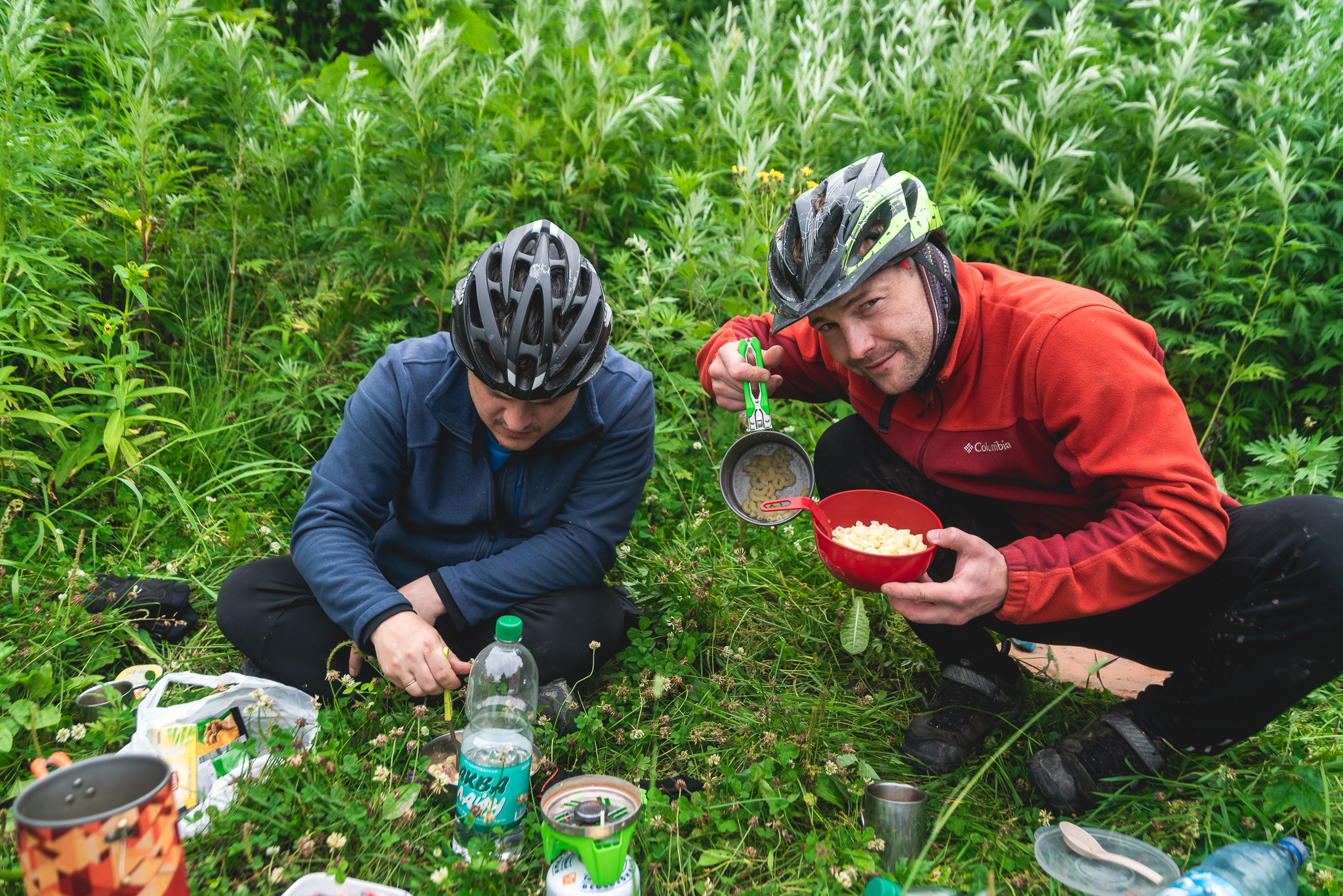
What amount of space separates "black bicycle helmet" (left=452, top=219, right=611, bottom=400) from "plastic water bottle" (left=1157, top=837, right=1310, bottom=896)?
6.82 feet

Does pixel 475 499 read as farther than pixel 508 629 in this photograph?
Yes

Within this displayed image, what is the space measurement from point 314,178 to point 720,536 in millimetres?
3235

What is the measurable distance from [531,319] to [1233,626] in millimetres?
2212

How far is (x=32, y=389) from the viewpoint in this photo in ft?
10.1

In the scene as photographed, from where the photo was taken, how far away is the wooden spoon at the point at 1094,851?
2082 millimetres

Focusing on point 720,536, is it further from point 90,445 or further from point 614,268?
point 90,445

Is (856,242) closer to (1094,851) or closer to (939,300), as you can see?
(939,300)

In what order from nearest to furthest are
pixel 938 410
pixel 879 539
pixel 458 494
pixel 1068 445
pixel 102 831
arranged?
1. pixel 102 831
2. pixel 1068 445
3. pixel 879 539
4. pixel 938 410
5. pixel 458 494

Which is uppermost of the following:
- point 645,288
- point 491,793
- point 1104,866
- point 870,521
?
point 645,288

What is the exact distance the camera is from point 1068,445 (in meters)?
2.34

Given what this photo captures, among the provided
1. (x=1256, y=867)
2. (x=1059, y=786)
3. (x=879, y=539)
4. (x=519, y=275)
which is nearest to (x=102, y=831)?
(x=519, y=275)

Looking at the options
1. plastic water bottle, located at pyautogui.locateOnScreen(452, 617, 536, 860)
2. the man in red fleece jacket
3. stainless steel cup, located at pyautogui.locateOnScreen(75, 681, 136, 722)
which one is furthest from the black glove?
the man in red fleece jacket

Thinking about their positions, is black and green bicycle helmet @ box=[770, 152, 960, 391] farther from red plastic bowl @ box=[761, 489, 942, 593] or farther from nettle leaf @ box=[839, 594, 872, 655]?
nettle leaf @ box=[839, 594, 872, 655]

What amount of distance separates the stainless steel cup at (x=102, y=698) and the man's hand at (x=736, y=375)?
2.17m
